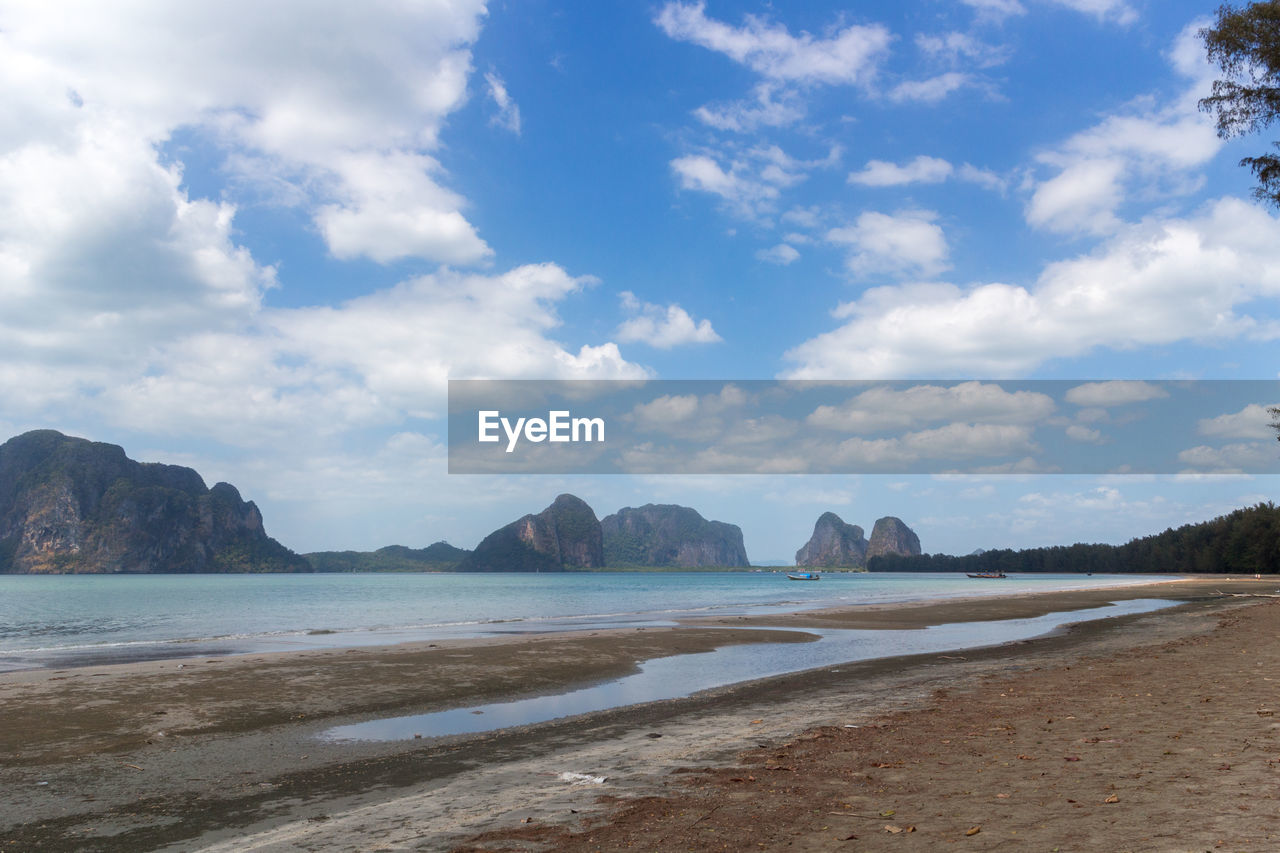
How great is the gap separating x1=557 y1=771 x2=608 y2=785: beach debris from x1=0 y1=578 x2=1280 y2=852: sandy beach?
0.07 m

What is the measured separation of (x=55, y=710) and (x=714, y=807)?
16.4m

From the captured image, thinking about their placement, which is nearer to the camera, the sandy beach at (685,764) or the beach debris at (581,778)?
the sandy beach at (685,764)

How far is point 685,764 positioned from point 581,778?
5.17ft

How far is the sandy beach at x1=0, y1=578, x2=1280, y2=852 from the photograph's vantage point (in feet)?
25.1

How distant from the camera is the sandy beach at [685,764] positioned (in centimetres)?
766

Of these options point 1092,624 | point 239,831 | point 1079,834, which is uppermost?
point 1079,834

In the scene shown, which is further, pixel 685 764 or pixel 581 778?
pixel 685 764

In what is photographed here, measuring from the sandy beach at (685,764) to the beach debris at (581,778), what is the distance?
70 mm

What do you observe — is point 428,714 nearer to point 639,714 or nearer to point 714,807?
point 639,714

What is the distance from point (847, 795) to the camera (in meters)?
8.83

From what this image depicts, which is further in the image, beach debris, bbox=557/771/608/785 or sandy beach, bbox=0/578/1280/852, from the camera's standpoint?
beach debris, bbox=557/771/608/785

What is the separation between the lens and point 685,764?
11.0 meters

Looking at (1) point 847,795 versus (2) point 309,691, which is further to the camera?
(2) point 309,691

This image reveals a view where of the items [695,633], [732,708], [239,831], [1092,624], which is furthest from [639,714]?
[1092,624]
